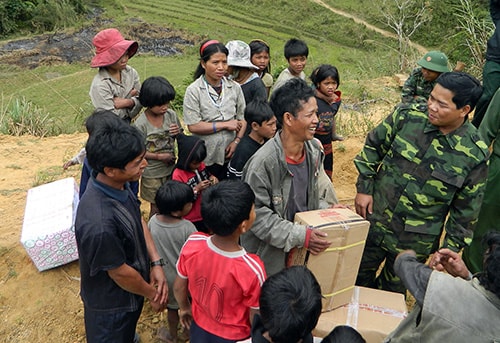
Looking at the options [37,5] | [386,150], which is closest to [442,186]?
[386,150]

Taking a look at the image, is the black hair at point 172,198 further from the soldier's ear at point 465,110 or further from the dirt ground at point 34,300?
the soldier's ear at point 465,110

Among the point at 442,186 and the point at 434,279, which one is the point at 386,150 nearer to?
the point at 442,186

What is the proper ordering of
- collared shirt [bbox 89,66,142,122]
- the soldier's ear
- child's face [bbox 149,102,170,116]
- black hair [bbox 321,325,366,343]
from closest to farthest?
black hair [bbox 321,325,366,343], the soldier's ear, child's face [bbox 149,102,170,116], collared shirt [bbox 89,66,142,122]

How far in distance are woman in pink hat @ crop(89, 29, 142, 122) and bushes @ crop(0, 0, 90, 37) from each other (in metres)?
25.3

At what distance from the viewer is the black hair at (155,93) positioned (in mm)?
3062

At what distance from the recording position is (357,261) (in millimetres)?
2281

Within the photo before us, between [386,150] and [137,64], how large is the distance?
18.7 metres

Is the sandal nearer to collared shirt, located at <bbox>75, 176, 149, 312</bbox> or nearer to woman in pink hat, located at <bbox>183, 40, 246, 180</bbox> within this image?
collared shirt, located at <bbox>75, 176, 149, 312</bbox>

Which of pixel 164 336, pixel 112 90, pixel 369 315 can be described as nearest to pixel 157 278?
pixel 164 336

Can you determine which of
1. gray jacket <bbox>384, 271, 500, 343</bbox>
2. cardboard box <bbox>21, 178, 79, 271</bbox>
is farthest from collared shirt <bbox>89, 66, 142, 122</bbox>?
gray jacket <bbox>384, 271, 500, 343</bbox>

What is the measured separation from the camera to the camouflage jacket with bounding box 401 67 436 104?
447 centimetres

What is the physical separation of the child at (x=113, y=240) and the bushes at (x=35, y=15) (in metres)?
27.1

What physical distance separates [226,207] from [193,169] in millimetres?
1398

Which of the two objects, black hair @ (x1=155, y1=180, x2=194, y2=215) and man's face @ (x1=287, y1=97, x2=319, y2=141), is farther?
black hair @ (x1=155, y1=180, x2=194, y2=215)
